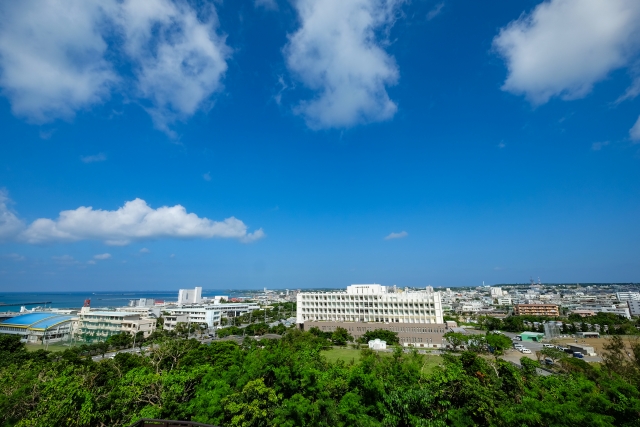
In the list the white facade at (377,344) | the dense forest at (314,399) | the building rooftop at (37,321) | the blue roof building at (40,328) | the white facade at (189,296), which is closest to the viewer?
the dense forest at (314,399)

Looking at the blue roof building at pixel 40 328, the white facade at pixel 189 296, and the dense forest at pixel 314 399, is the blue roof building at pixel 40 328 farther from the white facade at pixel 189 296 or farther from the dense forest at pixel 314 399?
the white facade at pixel 189 296

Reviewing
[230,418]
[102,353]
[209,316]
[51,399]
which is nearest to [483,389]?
[230,418]

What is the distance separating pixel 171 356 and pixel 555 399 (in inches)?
943

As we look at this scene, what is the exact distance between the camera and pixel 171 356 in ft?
79.3

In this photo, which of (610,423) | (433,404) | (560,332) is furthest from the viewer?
(560,332)

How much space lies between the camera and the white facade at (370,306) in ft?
183

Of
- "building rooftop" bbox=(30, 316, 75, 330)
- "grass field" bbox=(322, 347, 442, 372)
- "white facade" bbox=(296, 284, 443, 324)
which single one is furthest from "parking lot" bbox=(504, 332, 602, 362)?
"building rooftop" bbox=(30, 316, 75, 330)

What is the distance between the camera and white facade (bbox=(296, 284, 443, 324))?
183 feet

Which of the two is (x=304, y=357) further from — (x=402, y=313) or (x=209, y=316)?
(x=209, y=316)

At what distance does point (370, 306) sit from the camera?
59969 mm

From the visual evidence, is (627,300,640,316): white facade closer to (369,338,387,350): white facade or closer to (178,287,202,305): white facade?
(369,338,387,350): white facade

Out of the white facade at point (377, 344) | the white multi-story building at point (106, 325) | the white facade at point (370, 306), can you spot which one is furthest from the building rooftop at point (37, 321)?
the white facade at point (377, 344)

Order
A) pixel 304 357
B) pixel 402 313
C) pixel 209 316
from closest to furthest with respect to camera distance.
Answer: pixel 304 357 < pixel 402 313 < pixel 209 316

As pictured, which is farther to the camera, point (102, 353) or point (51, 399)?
point (102, 353)
